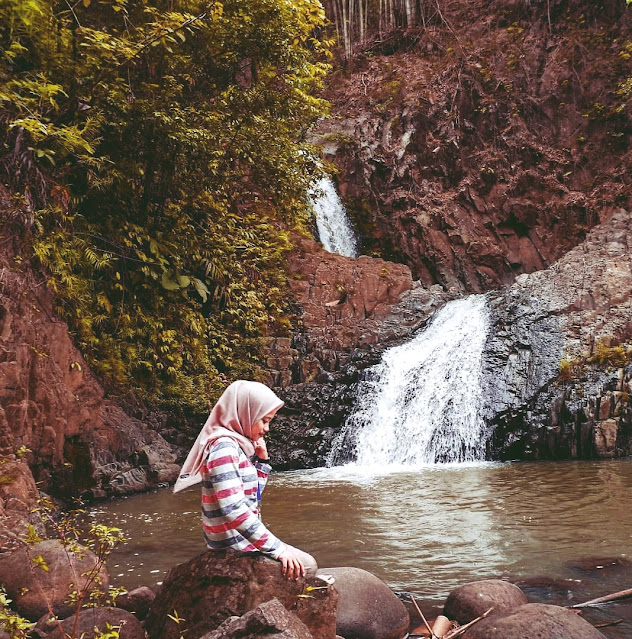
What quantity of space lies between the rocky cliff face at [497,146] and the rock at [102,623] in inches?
632

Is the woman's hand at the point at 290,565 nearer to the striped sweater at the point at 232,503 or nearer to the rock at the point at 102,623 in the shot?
the striped sweater at the point at 232,503

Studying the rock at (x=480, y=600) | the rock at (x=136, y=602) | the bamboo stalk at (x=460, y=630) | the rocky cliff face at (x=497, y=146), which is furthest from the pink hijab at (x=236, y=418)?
the rocky cliff face at (x=497, y=146)

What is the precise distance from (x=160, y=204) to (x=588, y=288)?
9.05m

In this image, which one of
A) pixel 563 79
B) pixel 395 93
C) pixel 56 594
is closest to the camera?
pixel 56 594

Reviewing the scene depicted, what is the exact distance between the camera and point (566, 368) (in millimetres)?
11367

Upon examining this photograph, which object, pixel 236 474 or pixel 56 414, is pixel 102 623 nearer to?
pixel 236 474

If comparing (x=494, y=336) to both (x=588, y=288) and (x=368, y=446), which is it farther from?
(x=368, y=446)

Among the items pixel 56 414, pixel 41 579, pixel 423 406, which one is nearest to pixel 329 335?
pixel 423 406

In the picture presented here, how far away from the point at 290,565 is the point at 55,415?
20.5ft

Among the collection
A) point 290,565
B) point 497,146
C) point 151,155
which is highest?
point 497,146

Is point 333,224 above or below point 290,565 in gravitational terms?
above

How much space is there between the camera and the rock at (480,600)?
136 inches

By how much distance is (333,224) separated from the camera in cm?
1867

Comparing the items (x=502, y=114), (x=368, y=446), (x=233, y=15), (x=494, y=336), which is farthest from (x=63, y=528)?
(x=502, y=114)
